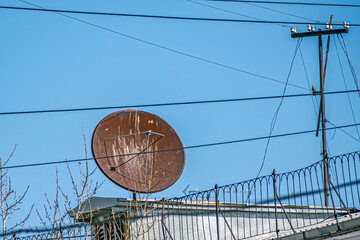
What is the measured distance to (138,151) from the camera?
18.4 m

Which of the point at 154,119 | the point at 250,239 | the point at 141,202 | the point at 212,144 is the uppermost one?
the point at 154,119

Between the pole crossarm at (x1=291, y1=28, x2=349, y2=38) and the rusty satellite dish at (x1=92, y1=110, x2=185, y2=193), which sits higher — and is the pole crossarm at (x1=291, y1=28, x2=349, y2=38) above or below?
above

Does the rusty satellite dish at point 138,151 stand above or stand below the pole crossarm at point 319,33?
below

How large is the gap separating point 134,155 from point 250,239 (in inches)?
178

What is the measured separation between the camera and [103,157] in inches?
651

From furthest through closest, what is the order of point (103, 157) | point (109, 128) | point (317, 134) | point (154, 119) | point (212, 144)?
1. point (317, 134)
2. point (154, 119)
3. point (109, 128)
4. point (103, 157)
5. point (212, 144)

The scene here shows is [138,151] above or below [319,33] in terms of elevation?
below

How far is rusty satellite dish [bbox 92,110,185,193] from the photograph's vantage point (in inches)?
679

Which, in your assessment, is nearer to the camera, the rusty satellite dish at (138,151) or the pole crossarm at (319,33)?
the rusty satellite dish at (138,151)

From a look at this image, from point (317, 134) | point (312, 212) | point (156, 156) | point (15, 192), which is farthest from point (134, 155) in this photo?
point (317, 134)

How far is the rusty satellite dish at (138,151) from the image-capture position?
679 inches

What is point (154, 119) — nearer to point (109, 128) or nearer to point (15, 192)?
point (109, 128)

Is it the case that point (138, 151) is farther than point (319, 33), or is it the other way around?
point (319, 33)

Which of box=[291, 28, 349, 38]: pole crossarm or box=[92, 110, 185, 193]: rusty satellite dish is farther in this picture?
box=[291, 28, 349, 38]: pole crossarm
